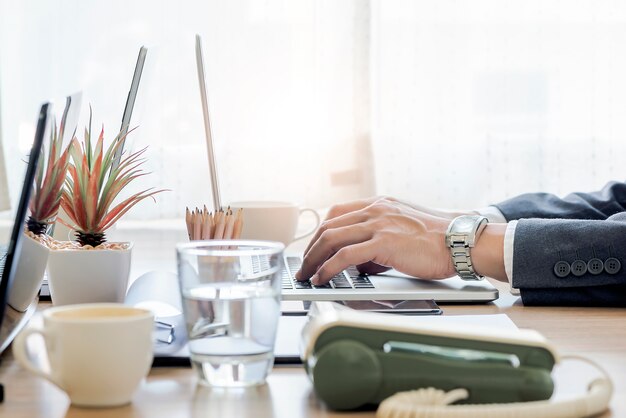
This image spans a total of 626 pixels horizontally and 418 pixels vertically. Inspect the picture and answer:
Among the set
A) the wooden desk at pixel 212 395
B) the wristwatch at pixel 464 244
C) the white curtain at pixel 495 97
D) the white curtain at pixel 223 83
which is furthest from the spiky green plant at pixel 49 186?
the white curtain at pixel 495 97

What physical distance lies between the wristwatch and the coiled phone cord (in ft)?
1.59

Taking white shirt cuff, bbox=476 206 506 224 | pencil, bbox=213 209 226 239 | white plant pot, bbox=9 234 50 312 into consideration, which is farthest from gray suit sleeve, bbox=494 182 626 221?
white plant pot, bbox=9 234 50 312

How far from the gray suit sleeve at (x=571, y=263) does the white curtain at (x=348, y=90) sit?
160 cm

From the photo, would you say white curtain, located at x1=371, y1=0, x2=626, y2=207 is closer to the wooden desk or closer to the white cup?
the white cup

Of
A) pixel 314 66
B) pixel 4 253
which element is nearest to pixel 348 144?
pixel 314 66

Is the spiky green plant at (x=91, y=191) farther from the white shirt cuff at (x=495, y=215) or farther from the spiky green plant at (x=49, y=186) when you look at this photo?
the white shirt cuff at (x=495, y=215)

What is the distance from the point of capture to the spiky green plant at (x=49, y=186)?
2.48 ft

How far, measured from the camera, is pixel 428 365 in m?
0.60

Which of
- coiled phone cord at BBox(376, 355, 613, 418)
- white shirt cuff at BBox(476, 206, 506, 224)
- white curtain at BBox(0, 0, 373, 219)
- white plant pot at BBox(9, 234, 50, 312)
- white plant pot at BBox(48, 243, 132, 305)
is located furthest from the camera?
white curtain at BBox(0, 0, 373, 219)

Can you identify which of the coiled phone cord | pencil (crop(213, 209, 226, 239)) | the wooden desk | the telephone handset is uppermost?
pencil (crop(213, 209, 226, 239))

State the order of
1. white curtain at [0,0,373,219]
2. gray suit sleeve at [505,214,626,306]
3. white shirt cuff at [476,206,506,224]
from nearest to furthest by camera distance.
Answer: gray suit sleeve at [505,214,626,306], white shirt cuff at [476,206,506,224], white curtain at [0,0,373,219]

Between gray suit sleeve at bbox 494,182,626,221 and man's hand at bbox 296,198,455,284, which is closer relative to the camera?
man's hand at bbox 296,198,455,284

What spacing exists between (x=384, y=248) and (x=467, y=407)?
0.50 metres

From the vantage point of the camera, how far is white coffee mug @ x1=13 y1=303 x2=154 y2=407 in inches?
23.7
